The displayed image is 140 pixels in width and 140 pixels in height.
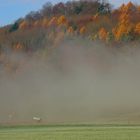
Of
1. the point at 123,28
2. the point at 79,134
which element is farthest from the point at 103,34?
the point at 79,134

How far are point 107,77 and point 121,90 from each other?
61.7 ft

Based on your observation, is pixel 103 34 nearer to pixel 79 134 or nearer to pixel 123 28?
pixel 123 28

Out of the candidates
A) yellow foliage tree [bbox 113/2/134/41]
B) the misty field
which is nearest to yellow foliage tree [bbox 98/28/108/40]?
yellow foliage tree [bbox 113/2/134/41]

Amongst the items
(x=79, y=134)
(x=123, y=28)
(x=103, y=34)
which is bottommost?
(x=79, y=134)

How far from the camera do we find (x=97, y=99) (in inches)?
6378

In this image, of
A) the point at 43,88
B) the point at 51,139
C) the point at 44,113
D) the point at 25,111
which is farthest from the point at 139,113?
the point at 51,139

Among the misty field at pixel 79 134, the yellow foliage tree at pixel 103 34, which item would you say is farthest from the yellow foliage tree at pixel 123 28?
the misty field at pixel 79 134

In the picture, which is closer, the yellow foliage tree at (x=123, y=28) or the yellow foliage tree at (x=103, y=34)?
the yellow foliage tree at (x=123, y=28)

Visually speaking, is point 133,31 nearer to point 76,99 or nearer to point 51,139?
point 76,99

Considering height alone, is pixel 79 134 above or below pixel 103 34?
below

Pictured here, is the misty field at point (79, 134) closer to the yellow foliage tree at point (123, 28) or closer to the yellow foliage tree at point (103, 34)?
the yellow foliage tree at point (123, 28)

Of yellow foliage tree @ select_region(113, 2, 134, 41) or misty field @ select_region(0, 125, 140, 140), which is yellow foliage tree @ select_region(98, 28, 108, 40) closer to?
yellow foliage tree @ select_region(113, 2, 134, 41)

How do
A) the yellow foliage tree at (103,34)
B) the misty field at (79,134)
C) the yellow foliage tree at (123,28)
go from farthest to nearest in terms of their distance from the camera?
the yellow foliage tree at (103,34), the yellow foliage tree at (123,28), the misty field at (79,134)

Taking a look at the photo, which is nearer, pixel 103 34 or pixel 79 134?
pixel 79 134
